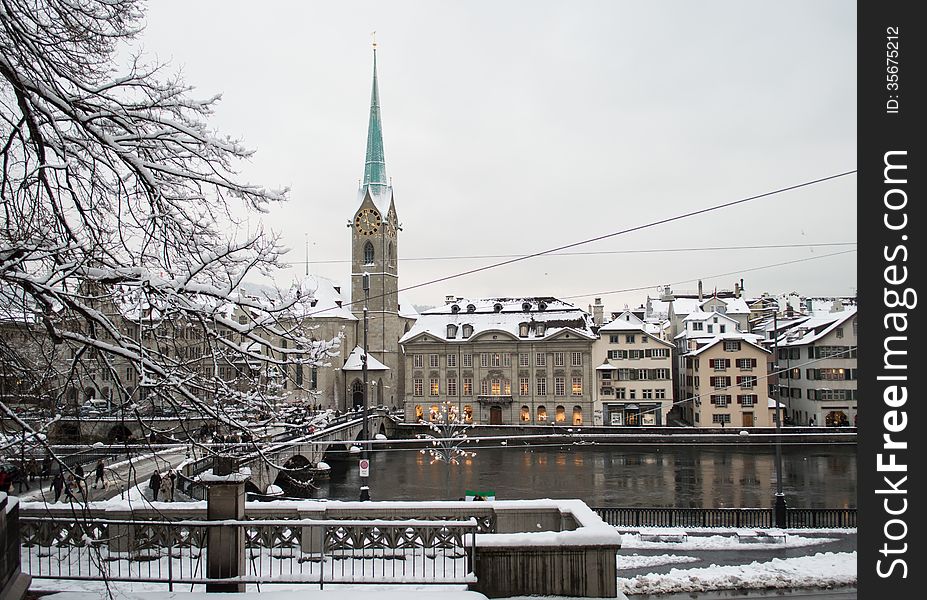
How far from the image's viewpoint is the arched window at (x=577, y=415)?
64500mm

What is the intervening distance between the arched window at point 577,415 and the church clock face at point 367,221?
112 feet

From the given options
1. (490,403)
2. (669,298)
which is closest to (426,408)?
(490,403)

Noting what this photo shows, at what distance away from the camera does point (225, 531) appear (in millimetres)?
10172

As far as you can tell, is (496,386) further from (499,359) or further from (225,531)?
(225,531)

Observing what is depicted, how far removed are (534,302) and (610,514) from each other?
45715mm

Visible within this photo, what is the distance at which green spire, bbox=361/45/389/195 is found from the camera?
290 ft

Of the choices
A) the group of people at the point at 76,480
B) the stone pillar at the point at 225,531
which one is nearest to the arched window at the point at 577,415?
the group of people at the point at 76,480

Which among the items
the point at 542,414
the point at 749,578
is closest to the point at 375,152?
the point at 542,414

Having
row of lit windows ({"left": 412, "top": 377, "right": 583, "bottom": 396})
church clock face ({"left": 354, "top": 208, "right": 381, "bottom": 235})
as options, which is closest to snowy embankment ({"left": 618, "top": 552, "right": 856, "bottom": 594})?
row of lit windows ({"left": 412, "top": 377, "right": 583, "bottom": 396})

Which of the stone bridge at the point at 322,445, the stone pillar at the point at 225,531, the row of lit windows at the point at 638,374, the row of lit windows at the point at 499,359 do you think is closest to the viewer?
the stone pillar at the point at 225,531

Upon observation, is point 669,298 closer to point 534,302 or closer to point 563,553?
point 534,302

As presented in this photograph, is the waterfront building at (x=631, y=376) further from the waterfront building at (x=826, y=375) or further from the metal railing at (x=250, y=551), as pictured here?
the metal railing at (x=250, y=551)

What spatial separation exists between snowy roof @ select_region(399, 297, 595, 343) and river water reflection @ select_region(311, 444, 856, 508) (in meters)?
13.3

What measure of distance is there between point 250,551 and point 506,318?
192 ft
